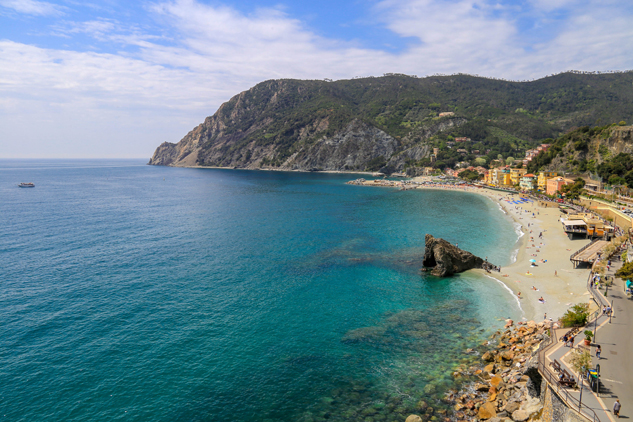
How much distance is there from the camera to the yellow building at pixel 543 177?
352 feet

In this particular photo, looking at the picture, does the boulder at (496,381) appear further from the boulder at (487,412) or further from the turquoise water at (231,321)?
the turquoise water at (231,321)

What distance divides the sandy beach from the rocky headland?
204cm

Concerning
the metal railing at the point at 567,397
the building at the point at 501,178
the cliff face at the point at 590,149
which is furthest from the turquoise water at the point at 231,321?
the building at the point at 501,178

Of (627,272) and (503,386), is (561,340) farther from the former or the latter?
(627,272)

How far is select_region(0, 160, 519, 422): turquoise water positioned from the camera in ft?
72.9

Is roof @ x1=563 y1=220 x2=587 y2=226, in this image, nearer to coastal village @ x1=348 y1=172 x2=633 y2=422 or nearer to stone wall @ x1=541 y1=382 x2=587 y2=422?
coastal village @ x1=348 y1=172 x2=633 y2=422

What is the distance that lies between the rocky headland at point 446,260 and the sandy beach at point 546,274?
204 cm

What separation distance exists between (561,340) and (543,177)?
107 meters

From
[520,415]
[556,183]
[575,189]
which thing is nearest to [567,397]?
[520,415]

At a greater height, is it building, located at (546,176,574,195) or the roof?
building, located at (546,176,574,195)

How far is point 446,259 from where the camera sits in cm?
4466

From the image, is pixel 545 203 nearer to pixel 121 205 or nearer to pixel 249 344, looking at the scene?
pixel 249 344

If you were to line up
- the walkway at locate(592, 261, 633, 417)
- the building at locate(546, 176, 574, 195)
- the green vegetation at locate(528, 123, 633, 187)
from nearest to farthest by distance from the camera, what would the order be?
the walkway at locate(592, 261, 633, 417) → the green vegetation at locate(528, 123, 633, 187) → the building at locate(546, 176, 574, 195)

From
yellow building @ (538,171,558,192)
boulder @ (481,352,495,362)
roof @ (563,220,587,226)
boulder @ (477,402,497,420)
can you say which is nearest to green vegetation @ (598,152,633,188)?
yellow building @ (538,171,558,192)
